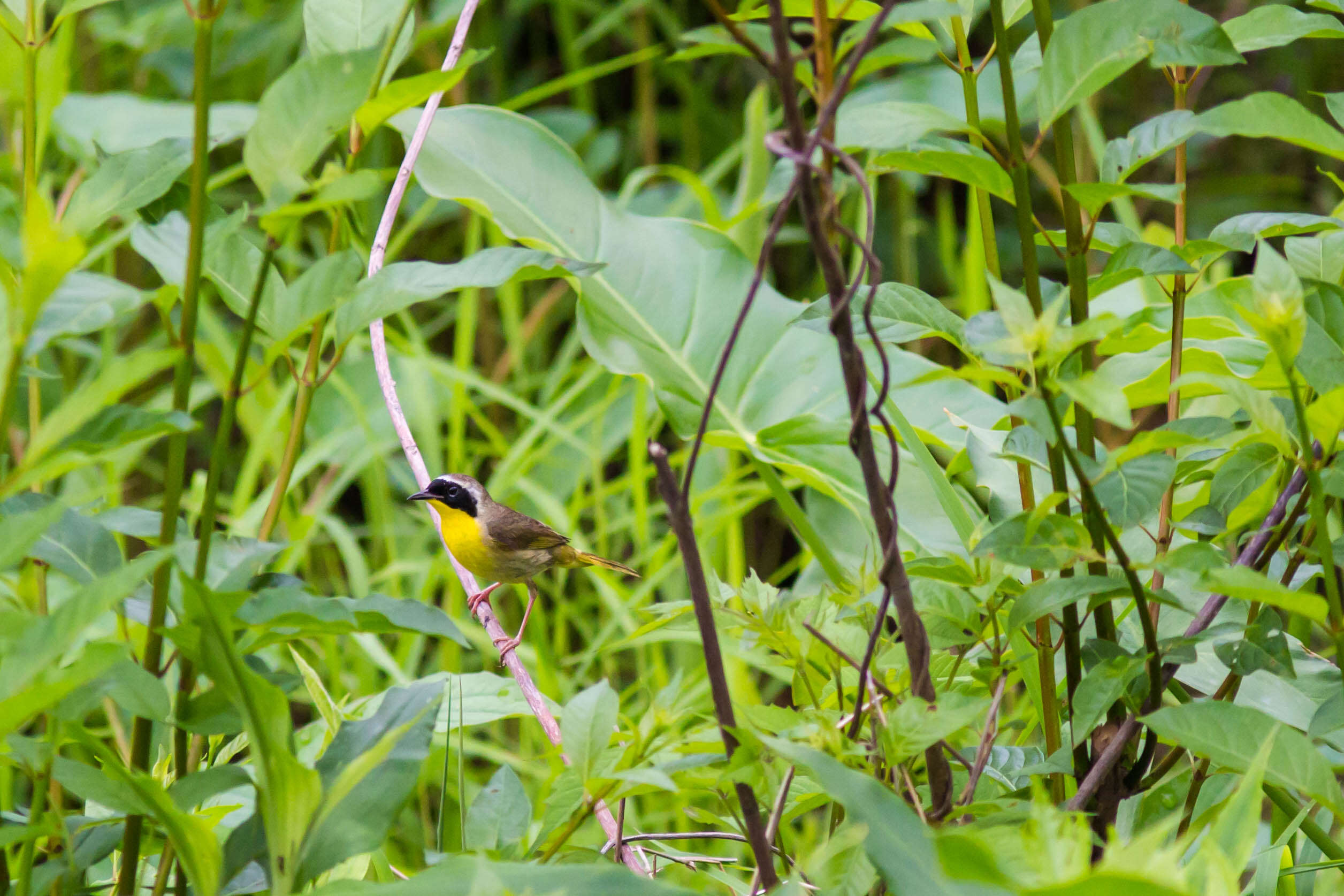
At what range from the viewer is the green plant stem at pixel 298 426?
84 cm

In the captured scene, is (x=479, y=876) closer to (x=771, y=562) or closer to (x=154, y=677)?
(x=154, y=677)

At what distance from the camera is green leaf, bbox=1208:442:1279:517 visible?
0.84 metres

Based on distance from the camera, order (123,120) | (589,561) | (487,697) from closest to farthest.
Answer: (487,697), (589,561), (123,120)

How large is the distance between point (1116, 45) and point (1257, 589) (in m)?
0.37

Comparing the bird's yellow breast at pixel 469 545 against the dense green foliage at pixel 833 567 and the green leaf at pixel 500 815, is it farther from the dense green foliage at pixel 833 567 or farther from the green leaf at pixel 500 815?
the green leaf at pixel 500 815

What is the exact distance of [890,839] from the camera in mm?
528

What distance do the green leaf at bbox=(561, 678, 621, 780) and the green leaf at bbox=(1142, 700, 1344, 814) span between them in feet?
1.12

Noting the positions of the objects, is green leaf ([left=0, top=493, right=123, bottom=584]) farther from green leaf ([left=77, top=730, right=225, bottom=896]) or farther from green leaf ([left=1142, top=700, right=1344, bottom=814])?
green leaf ([left=1142, top=700, right=1344, bottom=814])

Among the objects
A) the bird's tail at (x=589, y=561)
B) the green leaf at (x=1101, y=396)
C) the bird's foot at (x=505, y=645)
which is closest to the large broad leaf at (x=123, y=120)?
the bird's tail at (x=589, y=561)

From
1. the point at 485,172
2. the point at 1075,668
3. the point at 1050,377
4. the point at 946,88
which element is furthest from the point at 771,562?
the point at 1050,377

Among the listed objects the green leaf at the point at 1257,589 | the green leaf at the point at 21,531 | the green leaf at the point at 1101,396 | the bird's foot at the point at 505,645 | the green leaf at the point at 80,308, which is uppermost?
the green leaf at the point at 80,308

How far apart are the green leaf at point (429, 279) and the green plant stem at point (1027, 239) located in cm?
31

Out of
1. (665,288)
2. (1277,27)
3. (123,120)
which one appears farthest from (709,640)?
(123,120)

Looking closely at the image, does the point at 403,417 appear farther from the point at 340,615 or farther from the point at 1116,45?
the point at 1116,45
